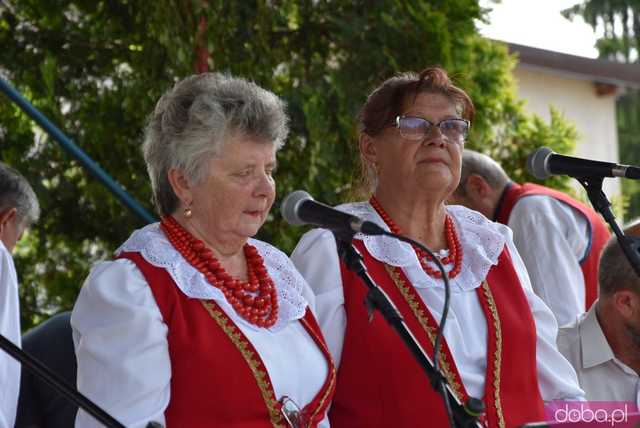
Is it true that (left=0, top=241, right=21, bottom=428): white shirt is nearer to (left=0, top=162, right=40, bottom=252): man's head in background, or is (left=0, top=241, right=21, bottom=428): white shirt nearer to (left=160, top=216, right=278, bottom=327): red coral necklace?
(left=0, top=162, right=40, bottom=252): man's head in background

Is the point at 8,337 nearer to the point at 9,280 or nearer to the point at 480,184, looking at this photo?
the point at 9,280

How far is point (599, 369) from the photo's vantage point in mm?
4055

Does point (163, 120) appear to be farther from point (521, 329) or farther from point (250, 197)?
point (521, 329)

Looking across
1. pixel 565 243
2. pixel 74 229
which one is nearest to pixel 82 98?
pixel 74 229

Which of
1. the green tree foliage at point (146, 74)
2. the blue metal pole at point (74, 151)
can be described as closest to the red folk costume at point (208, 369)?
the blue metal pole at point (74, 151)

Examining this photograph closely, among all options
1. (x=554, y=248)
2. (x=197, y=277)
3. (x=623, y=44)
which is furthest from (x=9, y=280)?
(x=623, y=44)

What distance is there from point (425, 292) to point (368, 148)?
54 cm

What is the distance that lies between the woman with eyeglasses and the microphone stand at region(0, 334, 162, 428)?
1152mm

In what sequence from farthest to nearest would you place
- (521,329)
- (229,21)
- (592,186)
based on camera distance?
1. (229,21)
2. (521,329)
3. (592,186)

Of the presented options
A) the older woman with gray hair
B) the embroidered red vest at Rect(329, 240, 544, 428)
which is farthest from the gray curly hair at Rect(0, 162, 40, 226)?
the embroidered red vest at Rect(329, 240, 544, 428)

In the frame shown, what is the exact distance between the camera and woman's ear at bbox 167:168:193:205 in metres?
3.20

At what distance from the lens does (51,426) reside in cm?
439

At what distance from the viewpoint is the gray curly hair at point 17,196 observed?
15.6 ft

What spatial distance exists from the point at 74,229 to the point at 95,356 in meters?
3.31
